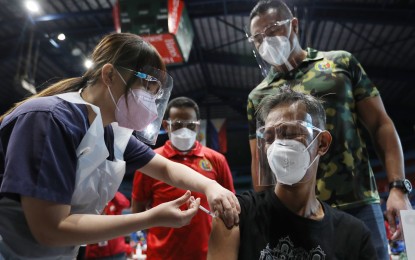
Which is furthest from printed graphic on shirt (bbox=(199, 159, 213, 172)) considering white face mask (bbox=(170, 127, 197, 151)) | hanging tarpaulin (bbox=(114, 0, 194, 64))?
hanging tarpaulin (bbox=(114, 0, 194, 64))

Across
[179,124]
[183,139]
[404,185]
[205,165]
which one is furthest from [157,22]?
[404,185]

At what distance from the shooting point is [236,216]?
4.22ft

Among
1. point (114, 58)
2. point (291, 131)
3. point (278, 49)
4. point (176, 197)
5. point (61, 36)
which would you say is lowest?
point (61, 36)

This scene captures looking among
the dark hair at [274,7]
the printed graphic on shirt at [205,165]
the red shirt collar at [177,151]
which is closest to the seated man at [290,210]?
the dark hair at [274,7]

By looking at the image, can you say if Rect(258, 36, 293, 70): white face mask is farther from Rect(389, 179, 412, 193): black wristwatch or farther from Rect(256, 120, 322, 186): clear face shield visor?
Rect(389, 179, 412, 193): black wristwatch

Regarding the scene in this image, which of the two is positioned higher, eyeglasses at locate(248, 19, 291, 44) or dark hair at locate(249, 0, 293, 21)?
dark hair at locate(249, 0, 293, 21)

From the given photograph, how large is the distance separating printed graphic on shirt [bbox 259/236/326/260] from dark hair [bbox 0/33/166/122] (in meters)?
0.77

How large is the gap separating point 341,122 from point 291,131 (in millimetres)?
380

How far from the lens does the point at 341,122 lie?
1653 millimetres

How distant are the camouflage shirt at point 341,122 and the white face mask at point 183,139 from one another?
3.54 ft

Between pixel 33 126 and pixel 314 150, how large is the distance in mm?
960

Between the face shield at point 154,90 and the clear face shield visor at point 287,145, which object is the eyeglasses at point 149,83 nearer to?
the face shield at point 154,90

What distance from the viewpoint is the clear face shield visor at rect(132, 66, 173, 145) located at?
1381 mm

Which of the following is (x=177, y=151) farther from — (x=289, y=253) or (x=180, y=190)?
(x=289, y=253)
